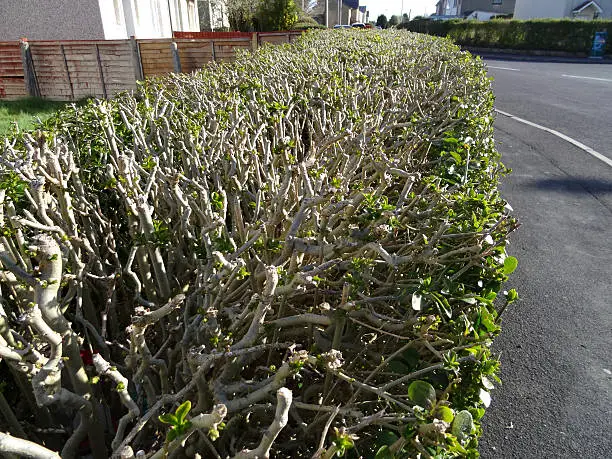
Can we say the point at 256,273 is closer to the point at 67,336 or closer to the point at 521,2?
the point at 67,336

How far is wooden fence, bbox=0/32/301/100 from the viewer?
1491 cm

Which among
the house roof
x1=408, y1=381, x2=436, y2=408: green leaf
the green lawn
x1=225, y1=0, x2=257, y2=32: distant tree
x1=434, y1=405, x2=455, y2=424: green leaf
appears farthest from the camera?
the house roof

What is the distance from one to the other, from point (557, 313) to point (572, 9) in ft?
184

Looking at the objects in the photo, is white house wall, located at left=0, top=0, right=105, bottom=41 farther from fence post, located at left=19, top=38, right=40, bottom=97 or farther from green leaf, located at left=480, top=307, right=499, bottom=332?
green leaf, located at left=480, top=307, right=499, bottom=332

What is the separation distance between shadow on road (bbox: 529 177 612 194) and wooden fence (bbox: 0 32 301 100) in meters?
10.3

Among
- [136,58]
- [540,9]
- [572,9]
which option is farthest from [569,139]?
[540,9]

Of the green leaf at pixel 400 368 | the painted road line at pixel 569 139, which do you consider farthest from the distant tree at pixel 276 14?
the green leaf at pixel 400 368

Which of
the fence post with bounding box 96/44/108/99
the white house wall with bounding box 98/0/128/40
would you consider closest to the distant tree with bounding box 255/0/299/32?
the white house wall with bounding box 98/0/128/40

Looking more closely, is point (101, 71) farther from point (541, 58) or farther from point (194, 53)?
point (541, 58)

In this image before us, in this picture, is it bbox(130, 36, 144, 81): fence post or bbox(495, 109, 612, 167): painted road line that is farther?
bbox(130, 36, 144, 81): fence post

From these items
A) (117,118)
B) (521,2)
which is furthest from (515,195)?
(521,2)

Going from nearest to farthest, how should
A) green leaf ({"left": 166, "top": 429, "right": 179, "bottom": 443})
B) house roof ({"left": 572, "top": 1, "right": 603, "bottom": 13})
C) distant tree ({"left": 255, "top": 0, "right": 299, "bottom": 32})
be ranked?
green leaf ({"left": 166, "top": 429, "right": 179, "bottom": 443}) < distant tree ({"left": 255, "top": 0, "right": 299, "bottom": 32}) < house roof ({"left": 572, "top": 1, "right": 603, "bottom": 13})

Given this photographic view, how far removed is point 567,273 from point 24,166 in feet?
16.2

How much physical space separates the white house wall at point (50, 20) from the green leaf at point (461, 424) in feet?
62.2
